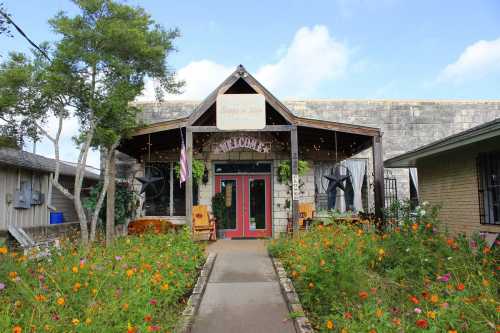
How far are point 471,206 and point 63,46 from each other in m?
8.62

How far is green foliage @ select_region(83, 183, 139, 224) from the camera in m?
10.3

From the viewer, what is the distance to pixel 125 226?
1141 cm

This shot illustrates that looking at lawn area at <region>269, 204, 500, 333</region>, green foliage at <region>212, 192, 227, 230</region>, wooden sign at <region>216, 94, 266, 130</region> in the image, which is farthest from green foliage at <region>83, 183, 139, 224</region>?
lawn area at <region>269, 204, 500, 333</region>

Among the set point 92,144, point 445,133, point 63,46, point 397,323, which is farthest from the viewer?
point 445,133

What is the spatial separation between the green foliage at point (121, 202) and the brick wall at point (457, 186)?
769cm

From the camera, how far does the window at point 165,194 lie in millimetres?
11922

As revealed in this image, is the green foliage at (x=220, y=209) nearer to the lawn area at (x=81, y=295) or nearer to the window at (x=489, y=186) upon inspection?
the lawn area at (x=81, y=295)

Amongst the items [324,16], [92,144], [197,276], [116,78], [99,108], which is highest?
[324,16]

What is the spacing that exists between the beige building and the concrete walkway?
129 inches

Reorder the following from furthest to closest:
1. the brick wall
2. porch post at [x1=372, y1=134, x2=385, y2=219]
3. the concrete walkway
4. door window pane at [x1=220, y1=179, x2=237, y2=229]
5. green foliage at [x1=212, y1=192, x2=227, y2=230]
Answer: door window pane at [x1=220, y1=179, x2=237, y2=229] < green foliage at [x1=212, y1=192, x2=227, y2=230] < porch post at [x1=372, y1=134, x2=385, y2=219] < the brick wall < the concrete walkway

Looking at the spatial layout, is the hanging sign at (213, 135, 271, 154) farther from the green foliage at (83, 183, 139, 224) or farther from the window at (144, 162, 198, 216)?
the green foliage at (83, 183, 139, 224)

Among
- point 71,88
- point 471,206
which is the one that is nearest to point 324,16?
point 471,206

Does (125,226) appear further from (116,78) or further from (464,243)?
(464,243)

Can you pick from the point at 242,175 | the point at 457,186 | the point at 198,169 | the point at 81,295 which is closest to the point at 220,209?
the point at 242,175
